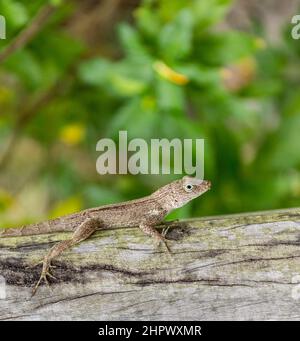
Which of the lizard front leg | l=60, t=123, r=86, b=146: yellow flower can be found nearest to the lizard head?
the lizard front leg

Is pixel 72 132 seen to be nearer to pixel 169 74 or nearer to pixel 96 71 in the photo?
pixel 96 71

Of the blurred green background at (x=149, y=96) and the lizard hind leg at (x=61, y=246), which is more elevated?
the blurred green background at (x=149, y=96)

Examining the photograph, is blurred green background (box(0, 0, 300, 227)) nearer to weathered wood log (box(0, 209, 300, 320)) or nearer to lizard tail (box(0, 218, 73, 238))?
lizard tail (box(0, 218, 73, 238))

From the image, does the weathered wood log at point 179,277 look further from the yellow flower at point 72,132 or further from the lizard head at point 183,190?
the yellow flower at point 72,132

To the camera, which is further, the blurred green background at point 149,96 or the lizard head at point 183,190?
the blurred green background at point 149,96

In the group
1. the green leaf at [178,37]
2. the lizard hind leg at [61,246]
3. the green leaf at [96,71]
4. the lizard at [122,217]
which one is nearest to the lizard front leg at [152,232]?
the lizard at [122,217]

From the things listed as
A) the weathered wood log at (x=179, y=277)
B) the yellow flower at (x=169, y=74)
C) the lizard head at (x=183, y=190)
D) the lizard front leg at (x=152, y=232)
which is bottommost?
the weathered wood log at (x=179, y=277)
